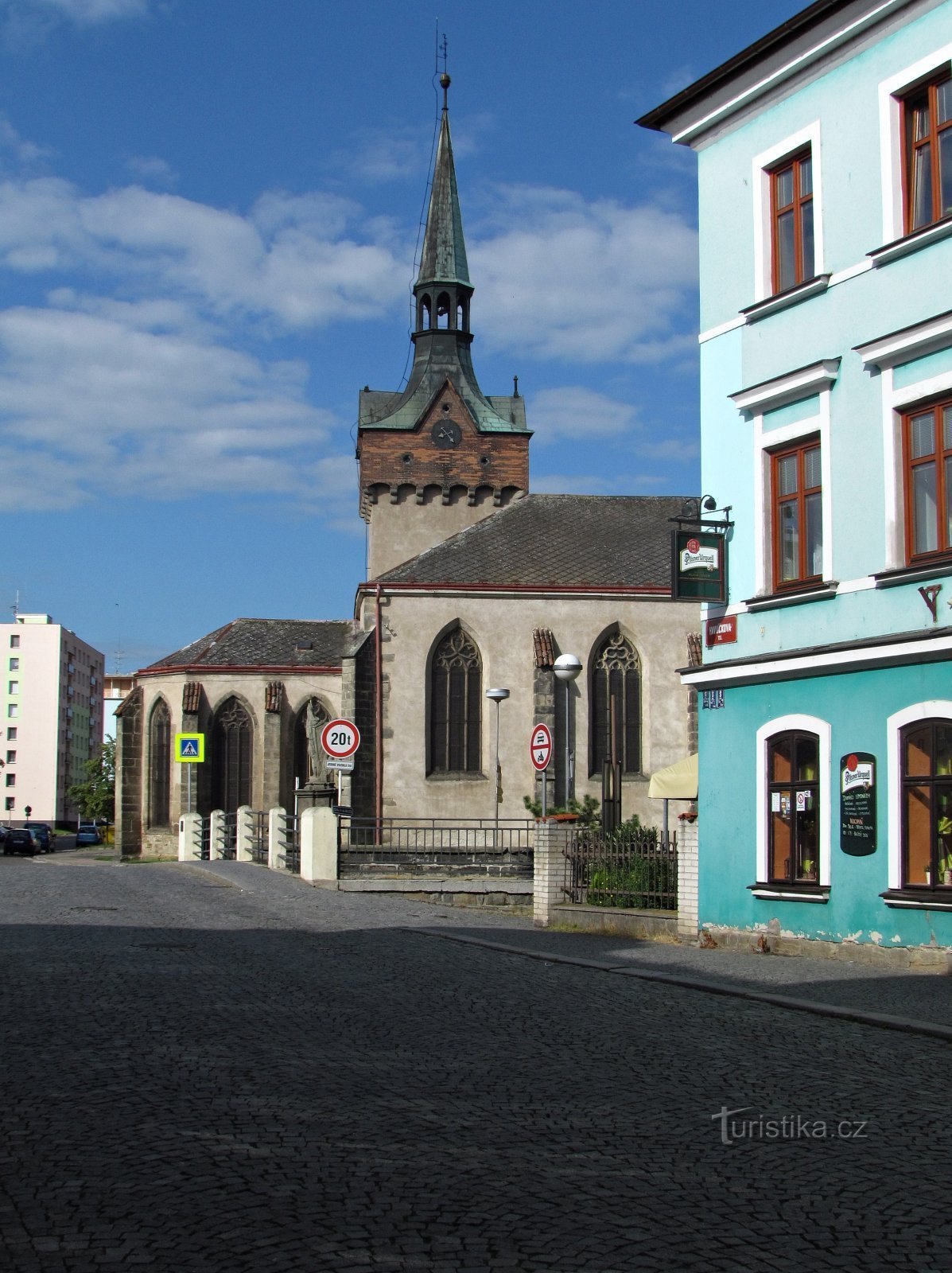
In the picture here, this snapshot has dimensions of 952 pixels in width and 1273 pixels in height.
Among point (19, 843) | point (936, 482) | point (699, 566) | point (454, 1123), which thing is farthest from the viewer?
point (19, 843)

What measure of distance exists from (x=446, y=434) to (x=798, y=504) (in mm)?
36353

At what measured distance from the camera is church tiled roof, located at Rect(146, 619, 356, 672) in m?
52.3

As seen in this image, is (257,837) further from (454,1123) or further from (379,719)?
(454,1123)

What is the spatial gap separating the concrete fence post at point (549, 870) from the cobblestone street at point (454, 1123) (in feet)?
23.0

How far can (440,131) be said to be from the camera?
57219 mm

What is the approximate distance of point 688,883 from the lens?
1777 centimetres

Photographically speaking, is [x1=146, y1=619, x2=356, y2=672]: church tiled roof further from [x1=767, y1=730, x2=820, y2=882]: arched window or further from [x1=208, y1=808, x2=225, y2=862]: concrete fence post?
[x1=767, y1=730, x2=820, y2=882]: arched window

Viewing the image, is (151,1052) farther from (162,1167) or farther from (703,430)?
(703,430)

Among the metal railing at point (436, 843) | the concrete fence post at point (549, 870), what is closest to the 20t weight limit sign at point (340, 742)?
the metal railing at point (436, 843)

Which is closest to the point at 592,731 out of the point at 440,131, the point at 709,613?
the point at 709,613

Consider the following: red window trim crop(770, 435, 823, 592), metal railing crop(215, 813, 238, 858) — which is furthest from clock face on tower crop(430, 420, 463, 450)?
red window trim crop(770, 435, 823, 592)

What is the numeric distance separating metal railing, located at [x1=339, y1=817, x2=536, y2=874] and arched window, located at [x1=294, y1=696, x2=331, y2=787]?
1381cm

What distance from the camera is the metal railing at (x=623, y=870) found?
18812 mm

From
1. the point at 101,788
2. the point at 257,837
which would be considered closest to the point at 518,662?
the point at 257,837
